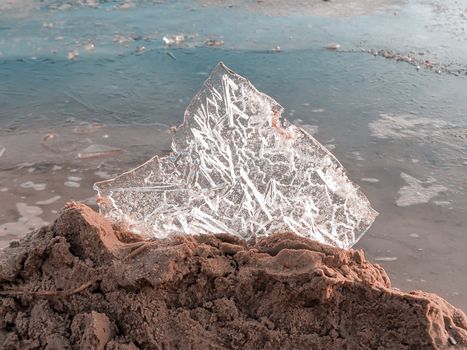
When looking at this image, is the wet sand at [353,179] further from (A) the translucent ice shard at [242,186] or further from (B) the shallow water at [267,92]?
(A) the translucent ice shard at [242,186]

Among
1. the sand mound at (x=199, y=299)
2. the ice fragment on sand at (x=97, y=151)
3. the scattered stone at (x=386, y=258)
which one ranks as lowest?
the scattered stone at (x=386, y=258)

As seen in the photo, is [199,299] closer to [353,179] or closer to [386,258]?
[386,258]

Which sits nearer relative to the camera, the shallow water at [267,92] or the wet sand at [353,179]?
the wet sand at [353,179]

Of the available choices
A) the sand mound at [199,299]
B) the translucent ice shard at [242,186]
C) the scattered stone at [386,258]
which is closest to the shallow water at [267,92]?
the scattered stone at [386,258]

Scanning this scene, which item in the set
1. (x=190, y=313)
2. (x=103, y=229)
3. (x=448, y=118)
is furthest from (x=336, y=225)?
(x=448, y=118)

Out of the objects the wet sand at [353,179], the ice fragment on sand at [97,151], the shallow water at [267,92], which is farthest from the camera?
the ice fragment on sand at [97,151]

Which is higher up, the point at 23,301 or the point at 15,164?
the point at 23,301

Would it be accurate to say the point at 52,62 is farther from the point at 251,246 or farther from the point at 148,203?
the point at 251,246
